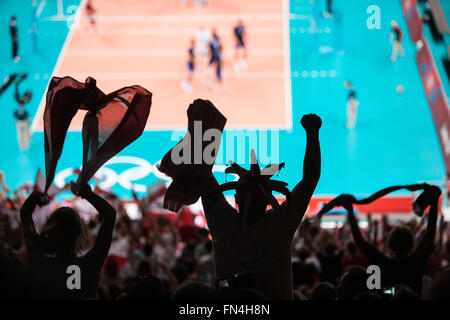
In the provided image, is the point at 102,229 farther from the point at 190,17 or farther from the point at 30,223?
the point at 190,17

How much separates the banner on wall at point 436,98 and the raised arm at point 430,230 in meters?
9.88

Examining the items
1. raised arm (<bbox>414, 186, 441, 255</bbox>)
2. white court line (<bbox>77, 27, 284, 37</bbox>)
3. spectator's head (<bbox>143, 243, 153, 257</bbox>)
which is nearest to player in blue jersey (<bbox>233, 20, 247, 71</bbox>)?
white court line (<bbox>77, 27, 284, 37</bbox>)

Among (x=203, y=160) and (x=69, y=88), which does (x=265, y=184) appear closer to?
(x=203, y=160)

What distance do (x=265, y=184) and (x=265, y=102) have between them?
14443mm

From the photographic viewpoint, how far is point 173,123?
15.8 m

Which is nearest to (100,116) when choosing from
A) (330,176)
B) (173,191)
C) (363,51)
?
(173,191)

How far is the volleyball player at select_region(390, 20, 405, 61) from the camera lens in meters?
17.4

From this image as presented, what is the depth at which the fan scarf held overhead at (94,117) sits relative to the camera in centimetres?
308

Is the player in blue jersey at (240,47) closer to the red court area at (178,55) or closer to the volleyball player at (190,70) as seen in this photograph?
the red court area at (178,55)

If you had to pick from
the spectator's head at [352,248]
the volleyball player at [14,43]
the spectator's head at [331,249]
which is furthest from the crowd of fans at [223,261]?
the volleyball player at [14,43]

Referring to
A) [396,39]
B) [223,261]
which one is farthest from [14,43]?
[223,261]

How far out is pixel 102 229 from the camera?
3002 mm

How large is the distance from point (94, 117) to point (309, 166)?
3.30 ft

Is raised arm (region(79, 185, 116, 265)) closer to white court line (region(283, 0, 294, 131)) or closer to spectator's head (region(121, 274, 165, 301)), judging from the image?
spectator's head (region(121, 274, 165, 301))
